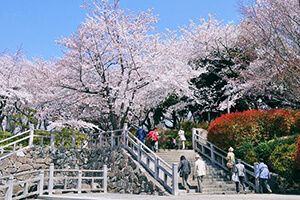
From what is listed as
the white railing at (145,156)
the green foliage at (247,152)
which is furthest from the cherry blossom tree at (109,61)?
the green foliage at (247,152)

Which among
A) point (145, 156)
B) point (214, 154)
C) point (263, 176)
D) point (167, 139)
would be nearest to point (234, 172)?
point (263, 176)

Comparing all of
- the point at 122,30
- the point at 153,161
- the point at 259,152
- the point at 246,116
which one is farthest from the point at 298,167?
the point at 122,30

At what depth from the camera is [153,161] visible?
49.3 feet

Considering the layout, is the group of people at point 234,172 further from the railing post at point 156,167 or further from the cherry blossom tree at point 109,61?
the cherry blossom tree at point 109,61

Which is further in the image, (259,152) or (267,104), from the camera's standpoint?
(267,104)

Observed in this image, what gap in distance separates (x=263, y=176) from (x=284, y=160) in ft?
4.04

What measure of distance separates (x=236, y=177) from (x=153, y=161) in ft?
11.8

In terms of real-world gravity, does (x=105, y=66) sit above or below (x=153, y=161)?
above

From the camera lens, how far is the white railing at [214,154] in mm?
16328

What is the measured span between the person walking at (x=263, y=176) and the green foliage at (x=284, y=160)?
2.20ft

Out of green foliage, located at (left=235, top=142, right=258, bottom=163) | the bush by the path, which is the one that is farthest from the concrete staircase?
the bush by the path

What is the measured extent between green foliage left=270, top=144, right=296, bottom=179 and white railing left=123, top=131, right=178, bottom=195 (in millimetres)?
4781

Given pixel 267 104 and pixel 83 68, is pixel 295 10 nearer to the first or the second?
pixel 267 104

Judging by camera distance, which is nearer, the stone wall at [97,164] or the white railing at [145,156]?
the white railing at [145,156]
